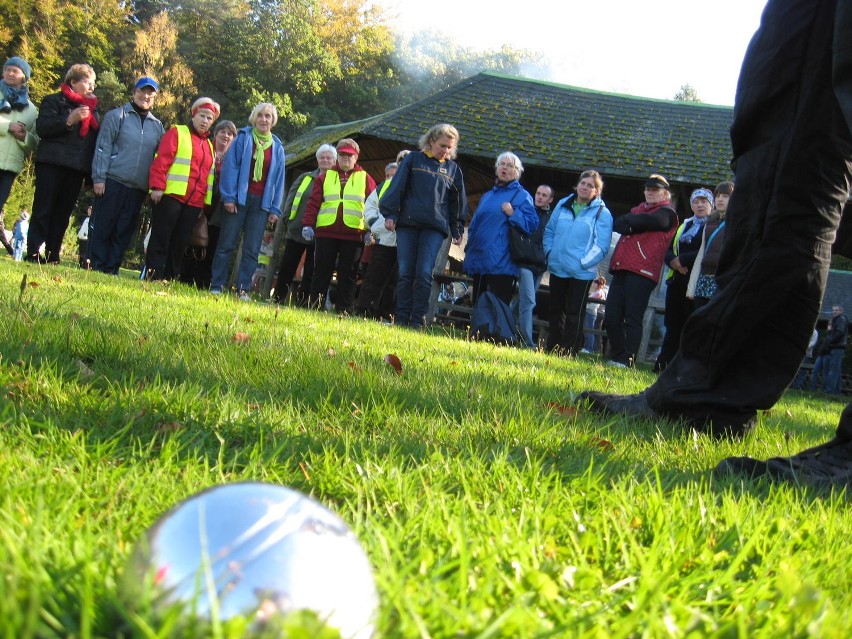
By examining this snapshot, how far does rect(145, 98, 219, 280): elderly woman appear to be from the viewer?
8336 mm

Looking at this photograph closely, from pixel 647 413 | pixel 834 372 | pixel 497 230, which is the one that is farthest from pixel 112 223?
pixel 834 372

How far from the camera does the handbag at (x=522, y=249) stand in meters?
8.29

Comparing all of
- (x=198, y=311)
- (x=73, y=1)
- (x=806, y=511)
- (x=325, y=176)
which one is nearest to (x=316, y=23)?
(x=73, y=1)

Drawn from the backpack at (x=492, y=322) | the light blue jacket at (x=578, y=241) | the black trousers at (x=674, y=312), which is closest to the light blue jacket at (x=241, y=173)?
the backpack at (x=492, y=322)

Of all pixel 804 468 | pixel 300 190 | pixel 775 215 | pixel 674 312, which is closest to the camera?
pixel 804 468

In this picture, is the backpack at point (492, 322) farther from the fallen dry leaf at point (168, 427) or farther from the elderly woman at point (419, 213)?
the fallen dry leaf at point (168, 427)

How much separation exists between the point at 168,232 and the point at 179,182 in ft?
1.88

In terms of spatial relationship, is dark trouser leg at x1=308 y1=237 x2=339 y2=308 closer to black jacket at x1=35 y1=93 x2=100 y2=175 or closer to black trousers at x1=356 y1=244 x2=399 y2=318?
black trousers at x1=356 y1=244 x2=399 y2=318

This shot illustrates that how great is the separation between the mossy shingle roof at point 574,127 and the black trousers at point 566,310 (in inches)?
240

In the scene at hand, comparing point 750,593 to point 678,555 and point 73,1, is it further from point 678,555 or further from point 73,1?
point 73,1

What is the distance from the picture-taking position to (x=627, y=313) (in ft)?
27.5

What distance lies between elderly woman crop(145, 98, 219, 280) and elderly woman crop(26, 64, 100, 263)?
86 centimetres

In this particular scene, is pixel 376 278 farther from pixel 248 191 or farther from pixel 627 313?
pixel 627 313

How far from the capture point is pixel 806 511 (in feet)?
6.50
